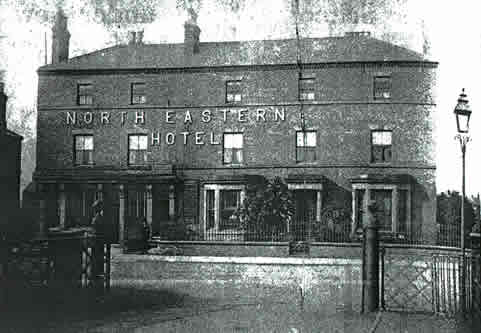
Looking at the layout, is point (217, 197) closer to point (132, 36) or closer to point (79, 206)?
point (79, 206)

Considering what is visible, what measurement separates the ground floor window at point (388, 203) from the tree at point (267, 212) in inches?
132

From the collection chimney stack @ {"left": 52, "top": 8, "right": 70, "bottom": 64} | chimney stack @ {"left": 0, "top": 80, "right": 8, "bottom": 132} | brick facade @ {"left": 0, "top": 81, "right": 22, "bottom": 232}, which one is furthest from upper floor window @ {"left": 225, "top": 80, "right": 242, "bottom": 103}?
chimney stack @ {"left": 0, "top": 80, "right": 8, "bottom": 132}

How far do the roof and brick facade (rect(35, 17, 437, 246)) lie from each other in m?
0.09

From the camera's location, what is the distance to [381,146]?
2803 centimetres

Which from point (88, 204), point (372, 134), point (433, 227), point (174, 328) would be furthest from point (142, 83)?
point (174, 328)

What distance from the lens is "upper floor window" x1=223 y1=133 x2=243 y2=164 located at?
29078 millimetres

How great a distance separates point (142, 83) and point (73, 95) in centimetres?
371

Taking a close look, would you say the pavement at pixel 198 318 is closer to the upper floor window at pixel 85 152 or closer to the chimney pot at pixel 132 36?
the upper floor window at pixel 85 152

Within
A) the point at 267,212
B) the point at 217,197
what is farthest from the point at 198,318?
the point at 217,197

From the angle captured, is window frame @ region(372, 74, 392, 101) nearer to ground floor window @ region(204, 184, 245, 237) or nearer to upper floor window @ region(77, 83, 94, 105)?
ground floor window @ region(204, 184, 245, 237)

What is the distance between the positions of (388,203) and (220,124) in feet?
29.2

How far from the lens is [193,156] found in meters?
29.3

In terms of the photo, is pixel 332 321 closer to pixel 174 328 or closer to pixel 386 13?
pixel 174 328

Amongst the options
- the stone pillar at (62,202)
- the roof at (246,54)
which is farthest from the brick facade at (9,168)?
the roof at (246,54)
